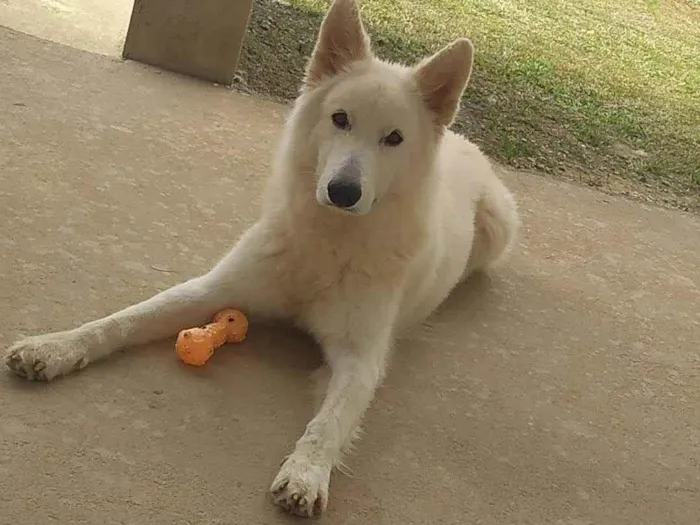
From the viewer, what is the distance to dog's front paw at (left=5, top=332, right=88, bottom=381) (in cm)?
223

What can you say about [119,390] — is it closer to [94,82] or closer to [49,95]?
[49,95]

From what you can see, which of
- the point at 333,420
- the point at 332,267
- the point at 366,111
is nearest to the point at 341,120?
the point at 366,111

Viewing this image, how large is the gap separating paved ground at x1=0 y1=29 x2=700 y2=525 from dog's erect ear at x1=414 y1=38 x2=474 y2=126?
0.78 m

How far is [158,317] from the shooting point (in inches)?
101

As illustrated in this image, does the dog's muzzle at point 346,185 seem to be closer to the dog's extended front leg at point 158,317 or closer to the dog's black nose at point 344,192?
the dog's black nose at point 344,192

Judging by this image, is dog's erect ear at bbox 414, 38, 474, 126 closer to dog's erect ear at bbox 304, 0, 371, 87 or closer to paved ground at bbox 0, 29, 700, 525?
dog's erect ear at bbox 304, 0, 371, 87

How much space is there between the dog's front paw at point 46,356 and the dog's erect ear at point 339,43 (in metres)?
1.02

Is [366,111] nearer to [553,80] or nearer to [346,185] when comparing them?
[346,185]

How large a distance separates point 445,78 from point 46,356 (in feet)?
4.39

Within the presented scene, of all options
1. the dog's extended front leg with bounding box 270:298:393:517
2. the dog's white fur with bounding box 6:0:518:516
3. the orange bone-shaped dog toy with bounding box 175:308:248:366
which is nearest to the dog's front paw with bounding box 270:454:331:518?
the dog's extended front leg with bounding box 270:298:393:517

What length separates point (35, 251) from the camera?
277 centimetres

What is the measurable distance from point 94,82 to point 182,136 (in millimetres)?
591

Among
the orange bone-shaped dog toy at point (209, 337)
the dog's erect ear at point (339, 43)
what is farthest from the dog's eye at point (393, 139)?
the orange bone-shaped dog toy at point (209, 337)

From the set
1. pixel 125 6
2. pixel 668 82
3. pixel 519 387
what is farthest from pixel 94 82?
pixel 668 82
